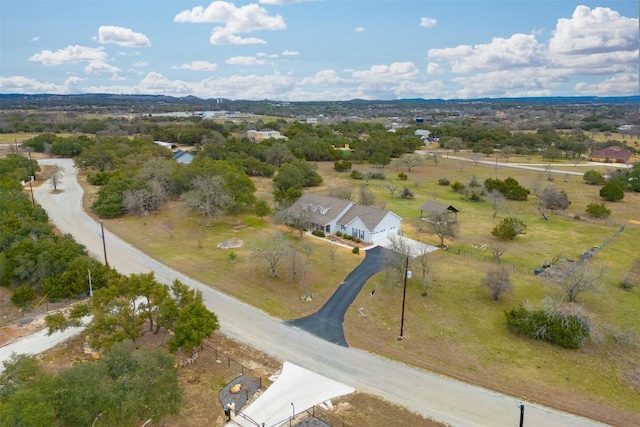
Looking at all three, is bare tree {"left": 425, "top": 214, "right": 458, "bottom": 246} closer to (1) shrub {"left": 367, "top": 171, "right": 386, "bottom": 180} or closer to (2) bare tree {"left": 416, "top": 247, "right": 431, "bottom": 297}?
(2) bare tree {"left": 416, "top": 247, "right": 431, "bottom": 297}

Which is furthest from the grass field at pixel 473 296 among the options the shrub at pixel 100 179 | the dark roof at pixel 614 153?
the dark roof at pixel 614 153

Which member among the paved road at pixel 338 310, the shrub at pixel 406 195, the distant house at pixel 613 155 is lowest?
the paved road at pixel 338 310

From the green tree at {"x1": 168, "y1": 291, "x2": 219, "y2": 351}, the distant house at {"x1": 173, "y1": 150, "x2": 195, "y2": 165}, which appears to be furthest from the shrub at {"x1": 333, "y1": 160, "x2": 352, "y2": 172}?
the green tree at {"x1": 168, "y1": 291, "x2": 219, "y2": 351}

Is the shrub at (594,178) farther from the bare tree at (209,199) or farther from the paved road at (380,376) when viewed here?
the paved road at (380,376)

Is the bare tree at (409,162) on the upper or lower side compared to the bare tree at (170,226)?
upper

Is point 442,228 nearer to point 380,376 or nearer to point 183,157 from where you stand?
point 380,376

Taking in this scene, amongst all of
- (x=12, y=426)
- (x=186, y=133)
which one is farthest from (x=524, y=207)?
(x=186, y=133)

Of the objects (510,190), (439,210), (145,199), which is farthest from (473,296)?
(145,199)

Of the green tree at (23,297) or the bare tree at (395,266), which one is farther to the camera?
the bare tree at (395,266)
